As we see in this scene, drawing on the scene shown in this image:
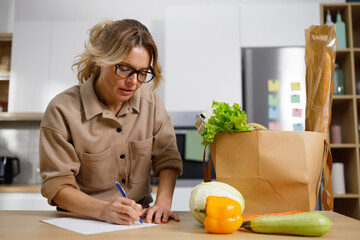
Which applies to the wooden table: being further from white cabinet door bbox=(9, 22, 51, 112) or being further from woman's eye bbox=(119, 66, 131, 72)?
white cabinet door bbox=(9, 22, 51, 112)

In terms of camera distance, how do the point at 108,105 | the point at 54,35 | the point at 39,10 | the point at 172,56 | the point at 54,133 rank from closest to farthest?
the point at 54,133 → the point at 108,105 → the point at 172,56 → the point at 54,35 → the point at 39,10

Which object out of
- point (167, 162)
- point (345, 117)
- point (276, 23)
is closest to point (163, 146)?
point (167, 162)

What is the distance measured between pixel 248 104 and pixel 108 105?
147cm

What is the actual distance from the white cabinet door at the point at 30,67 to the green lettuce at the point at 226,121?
222 centimetres

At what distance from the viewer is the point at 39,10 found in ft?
10.1

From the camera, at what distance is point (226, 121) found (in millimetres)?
772

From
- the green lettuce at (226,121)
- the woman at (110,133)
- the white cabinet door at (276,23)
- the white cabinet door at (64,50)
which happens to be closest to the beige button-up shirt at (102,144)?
the woman at (110,133)

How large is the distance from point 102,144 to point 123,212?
0.35 m

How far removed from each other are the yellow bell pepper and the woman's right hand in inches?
7.7

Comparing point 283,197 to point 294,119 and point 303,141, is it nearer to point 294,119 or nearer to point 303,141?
point 303,141

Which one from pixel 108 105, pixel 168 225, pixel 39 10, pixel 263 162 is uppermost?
pixel 39 10

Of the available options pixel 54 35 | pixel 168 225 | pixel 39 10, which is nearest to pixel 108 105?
pixel 168 225

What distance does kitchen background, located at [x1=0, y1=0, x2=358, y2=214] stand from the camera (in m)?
2.48

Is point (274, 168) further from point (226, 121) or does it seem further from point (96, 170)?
point (96, 170)
